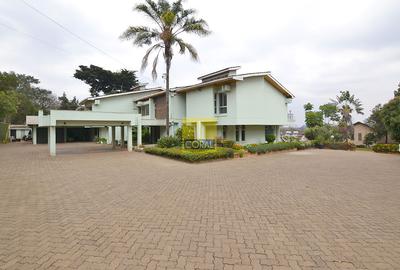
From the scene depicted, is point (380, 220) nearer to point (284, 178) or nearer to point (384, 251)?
point (384, 251)

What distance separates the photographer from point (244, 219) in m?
5.01

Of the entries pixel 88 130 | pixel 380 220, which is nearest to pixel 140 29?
pixel 380 220

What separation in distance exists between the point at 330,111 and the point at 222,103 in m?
28.3

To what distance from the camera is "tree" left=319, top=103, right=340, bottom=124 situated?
39938 millimetres

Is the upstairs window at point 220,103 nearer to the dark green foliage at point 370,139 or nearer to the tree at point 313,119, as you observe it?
the tree at point 313,119

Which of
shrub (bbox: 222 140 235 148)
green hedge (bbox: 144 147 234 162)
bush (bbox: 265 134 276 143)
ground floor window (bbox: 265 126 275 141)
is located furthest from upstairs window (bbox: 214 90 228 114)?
green hedge (bbox: 144 147 234 162)

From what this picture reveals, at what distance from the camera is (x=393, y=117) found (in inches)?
647

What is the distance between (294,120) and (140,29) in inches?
691

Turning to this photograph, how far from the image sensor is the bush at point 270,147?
57.5 ft

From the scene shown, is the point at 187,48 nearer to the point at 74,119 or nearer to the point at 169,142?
the point at 169,142

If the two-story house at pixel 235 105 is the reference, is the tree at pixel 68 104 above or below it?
above

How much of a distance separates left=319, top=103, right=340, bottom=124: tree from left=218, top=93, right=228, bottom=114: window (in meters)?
26.9

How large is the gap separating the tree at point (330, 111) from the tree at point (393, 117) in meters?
23.2

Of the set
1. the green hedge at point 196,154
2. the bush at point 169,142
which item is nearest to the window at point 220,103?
the bush at point 169,142
